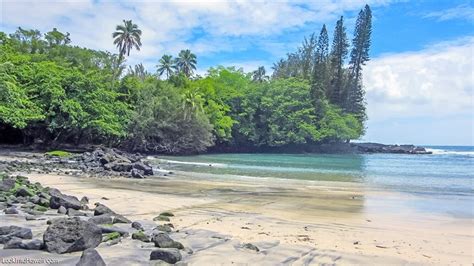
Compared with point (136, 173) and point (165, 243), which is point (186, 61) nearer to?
→ point (136, 173)

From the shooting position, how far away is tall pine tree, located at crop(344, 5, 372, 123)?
67.8 metres

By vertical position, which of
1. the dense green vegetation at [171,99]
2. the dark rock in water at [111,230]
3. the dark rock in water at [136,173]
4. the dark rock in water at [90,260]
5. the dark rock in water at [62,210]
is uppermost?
the dense green vegetation at [171,99]

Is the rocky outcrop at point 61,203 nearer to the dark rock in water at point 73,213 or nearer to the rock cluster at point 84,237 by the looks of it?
the dark rock in water at point 73,213

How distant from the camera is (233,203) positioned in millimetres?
13070

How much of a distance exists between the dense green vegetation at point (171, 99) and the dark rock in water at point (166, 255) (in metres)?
23.8

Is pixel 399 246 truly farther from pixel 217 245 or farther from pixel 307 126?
pixel 307 126

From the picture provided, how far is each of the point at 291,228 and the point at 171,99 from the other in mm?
41981

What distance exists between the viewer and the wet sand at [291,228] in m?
6.43

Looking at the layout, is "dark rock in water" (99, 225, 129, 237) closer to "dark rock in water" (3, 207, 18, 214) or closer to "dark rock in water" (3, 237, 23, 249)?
"dark rock in water" (3, 237, 23, 249)

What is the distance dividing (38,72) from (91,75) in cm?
556

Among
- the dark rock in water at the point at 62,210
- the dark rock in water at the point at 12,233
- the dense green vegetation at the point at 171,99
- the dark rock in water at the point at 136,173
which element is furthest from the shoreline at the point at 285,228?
the dense green vegetation at the point at 171,99

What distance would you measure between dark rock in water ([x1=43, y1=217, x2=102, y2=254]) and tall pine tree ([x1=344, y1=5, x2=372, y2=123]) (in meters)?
68.1

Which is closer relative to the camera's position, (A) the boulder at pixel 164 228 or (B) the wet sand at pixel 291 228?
(B) the wet sand at pixel 291 228

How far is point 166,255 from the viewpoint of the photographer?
A: 5.55 metres
